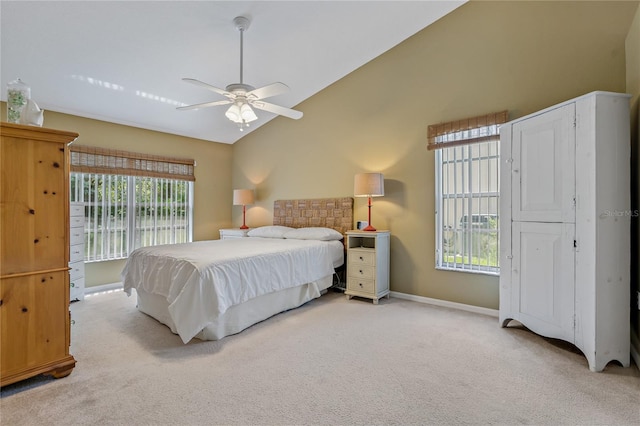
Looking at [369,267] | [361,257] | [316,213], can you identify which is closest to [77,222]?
[316,213]

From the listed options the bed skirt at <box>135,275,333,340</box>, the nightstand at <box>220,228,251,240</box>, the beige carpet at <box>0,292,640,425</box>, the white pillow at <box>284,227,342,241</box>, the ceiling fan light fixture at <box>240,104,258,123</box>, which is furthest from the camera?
the nightstand at <box>220,228,251,240</box>

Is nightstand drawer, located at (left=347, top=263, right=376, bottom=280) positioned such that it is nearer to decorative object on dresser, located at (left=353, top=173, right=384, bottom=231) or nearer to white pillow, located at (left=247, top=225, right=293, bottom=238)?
decorative object on dresser, located at (left=353, top=173, right=384, bottom=231)

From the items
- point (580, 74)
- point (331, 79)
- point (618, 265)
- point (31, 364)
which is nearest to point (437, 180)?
point (580, 74)

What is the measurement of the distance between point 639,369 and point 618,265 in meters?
0.71

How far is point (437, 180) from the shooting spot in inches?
145

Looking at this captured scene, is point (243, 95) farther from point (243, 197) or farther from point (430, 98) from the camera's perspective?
point (243, 197)

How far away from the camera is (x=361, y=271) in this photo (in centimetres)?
383

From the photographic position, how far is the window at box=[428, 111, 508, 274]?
330 centimetres

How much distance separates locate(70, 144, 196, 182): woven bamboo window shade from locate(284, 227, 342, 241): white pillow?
7.73 feet

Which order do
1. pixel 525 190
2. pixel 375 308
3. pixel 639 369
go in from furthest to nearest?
pixel 375 308 → pixel 525 190 → pixel 639 369

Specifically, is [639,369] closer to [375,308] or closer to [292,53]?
[375,308]

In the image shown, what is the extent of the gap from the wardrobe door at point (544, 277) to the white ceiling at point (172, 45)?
8.74ft

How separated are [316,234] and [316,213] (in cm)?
62

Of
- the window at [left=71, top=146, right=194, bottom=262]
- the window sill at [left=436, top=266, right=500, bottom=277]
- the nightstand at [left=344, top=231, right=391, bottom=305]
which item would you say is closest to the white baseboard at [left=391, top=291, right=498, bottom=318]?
the nightstand at [left=344, top=231, right=391, bottom=305]
